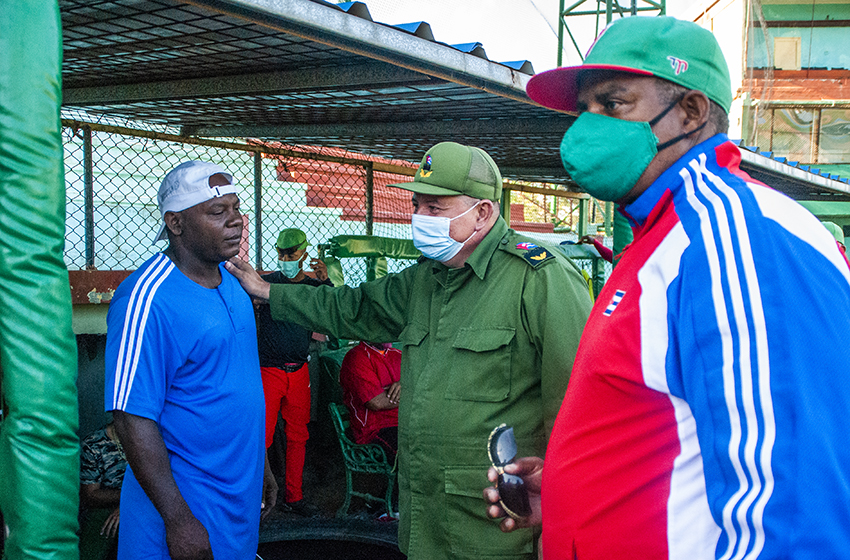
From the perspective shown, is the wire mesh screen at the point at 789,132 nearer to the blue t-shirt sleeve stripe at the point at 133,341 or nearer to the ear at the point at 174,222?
the ear at the point at 174,222

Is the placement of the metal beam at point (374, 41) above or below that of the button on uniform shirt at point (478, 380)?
above

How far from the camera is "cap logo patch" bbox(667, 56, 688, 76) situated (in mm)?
1340

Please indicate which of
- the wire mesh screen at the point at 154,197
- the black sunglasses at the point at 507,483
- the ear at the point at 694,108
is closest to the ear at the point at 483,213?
the black sunglasses at the point at 507,483

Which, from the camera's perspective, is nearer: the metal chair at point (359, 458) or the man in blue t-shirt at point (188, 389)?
the man in blue t-shirt at point (188, 389)

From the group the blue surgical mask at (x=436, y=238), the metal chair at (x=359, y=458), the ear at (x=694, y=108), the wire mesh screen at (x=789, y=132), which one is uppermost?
the wire mesh screen at (x=789, y=132)

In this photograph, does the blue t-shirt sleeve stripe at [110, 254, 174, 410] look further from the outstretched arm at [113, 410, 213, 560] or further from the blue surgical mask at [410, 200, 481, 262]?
the blue surgical mask at [410, 200, 481, 262]

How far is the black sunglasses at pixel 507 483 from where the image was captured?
5.98ft

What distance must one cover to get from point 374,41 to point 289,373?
361 cm

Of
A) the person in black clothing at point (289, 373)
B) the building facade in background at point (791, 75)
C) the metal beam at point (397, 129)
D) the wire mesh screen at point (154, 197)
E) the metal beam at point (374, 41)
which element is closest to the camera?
the metal beam at point (374, 41)

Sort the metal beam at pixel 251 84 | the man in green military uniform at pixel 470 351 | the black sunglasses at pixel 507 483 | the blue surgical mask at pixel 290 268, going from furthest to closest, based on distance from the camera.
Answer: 1. the blue surgical mask at pixel 290 268
2. the metal beam at pixel 251 84
3. the man in green military uniform at pixel 470 351
4. the black sunglasses at pixel 507 483

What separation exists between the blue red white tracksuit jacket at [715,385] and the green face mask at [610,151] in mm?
72

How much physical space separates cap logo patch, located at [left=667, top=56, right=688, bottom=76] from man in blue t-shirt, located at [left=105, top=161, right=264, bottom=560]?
1856mm

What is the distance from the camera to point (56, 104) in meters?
1.49

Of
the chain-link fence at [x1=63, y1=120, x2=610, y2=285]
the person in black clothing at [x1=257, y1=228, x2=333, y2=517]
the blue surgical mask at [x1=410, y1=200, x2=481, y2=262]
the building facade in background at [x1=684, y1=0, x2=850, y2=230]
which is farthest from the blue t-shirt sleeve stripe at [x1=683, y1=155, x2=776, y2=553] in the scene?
the building facade in background at [x1=684, y1=0, x2=850, y2=230]
